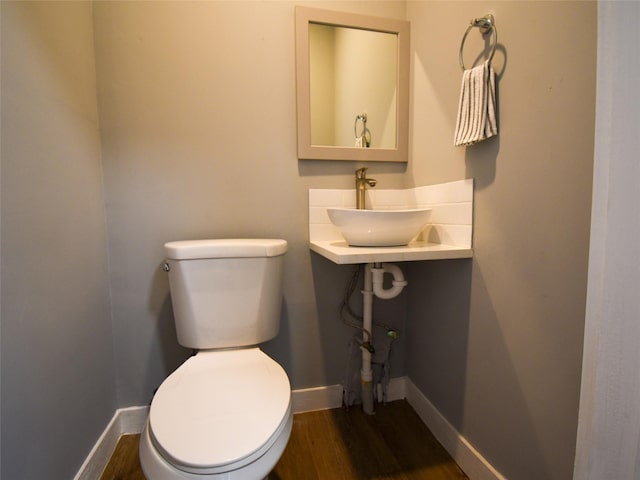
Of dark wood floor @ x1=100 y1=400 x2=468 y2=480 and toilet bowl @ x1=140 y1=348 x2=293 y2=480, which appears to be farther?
dark wood floor @ x1=100 y1=400 x2=468 y2=480

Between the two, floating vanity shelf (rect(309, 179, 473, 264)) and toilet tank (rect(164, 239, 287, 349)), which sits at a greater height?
floating vanity shelf (rect(309, 179, 473, 264))

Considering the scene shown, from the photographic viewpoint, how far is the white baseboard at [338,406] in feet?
3.35

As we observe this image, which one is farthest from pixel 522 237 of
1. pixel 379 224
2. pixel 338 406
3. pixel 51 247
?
pixel 51 247

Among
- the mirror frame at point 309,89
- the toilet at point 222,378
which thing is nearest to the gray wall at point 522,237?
the mirror frame at point 309,89

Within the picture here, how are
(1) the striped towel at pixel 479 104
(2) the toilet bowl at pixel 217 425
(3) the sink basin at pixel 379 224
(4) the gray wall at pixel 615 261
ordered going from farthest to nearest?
(3) the sink basin at pixel 379 224, (1) the striped towel at pixel 479 104, (2) the toilet bowl at pixel 217 425, (4) the gray wall at pixel 615 261

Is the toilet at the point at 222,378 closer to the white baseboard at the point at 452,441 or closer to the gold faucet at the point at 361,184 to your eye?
the gold faucet at the point at 361,184

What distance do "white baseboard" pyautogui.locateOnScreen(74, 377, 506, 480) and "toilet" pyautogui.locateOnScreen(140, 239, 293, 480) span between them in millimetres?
480

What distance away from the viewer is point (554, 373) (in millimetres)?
766

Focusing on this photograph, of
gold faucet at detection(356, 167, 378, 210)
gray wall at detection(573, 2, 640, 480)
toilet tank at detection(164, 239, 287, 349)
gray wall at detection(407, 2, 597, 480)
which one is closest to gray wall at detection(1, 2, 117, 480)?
toilet tank at detection(164, 239, 287, 349)

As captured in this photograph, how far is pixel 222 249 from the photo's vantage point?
107 cm

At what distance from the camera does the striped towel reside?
0.89 m

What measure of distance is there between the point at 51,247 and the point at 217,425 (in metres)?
0.70

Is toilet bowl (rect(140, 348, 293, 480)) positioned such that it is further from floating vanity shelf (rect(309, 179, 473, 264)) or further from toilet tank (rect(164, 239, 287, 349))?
floating vanity shelf (rect(309, 179, 473, 264))

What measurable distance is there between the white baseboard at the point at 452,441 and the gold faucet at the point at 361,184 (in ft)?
3.09
